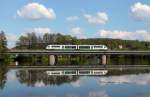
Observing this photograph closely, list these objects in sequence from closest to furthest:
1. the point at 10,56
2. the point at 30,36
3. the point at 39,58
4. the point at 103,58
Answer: the point at 103,58 < the point at 10,56 < the point at 39,58 < the point at 30,36

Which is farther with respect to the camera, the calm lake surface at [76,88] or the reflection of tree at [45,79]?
the reflection of tree at [45,79]

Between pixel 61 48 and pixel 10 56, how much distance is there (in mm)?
16285

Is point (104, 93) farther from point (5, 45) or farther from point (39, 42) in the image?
point (39, 42)

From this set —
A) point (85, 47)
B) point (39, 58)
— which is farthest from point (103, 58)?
point (39, 58)

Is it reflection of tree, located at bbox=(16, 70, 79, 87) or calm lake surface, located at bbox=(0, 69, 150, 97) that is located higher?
calm lake surface, located at bbox=(0, 69, 150, 97)

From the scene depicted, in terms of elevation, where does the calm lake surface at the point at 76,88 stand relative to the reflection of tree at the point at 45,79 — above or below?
above

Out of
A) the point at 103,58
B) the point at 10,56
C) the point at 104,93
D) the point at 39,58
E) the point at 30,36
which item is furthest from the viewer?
the point at 30,36

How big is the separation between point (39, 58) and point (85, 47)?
34.0m

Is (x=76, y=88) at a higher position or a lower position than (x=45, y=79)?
higher

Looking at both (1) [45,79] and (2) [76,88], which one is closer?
(2) [76,88]

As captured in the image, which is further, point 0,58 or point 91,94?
point 0,58

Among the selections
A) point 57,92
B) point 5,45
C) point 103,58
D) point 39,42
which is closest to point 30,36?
point 39,42

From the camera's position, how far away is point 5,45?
443ft

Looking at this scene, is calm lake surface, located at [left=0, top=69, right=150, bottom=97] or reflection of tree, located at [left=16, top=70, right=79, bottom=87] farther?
Result: reflection of tree, located at [left=16, top=70, right=79, bottom=87]
